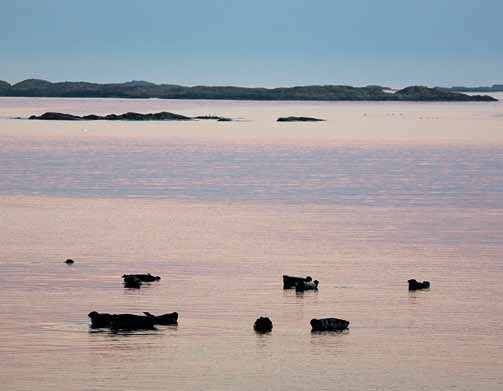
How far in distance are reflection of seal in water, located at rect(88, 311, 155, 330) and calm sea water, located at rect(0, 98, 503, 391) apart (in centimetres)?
36

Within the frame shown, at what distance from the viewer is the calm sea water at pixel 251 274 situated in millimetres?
23953

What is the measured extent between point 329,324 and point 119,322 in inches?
137

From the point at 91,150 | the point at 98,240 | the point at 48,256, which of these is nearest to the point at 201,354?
the point at 48,256

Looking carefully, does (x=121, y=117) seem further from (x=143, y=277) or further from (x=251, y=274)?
(x=143, y=277)

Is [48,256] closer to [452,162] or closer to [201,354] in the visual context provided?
[201,354]

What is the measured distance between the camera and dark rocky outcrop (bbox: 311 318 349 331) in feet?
88.0

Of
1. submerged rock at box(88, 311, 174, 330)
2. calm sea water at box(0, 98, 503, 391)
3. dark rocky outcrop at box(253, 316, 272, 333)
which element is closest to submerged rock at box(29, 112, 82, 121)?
calm sea water at box(0, 98, 503, 391)

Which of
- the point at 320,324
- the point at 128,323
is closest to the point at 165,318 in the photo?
the point at 128,323

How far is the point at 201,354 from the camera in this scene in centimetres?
2483

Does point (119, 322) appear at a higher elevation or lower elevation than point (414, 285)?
higher

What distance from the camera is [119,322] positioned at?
26.6m

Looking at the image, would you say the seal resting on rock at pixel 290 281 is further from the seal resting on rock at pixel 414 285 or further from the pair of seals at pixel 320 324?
the pair of seals at pixel 320 324

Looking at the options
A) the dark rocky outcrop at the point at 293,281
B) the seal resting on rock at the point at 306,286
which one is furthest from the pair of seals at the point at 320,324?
the dark rocky outcrop at the point at 293,281

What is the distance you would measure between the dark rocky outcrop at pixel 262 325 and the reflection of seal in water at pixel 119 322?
172 cm
